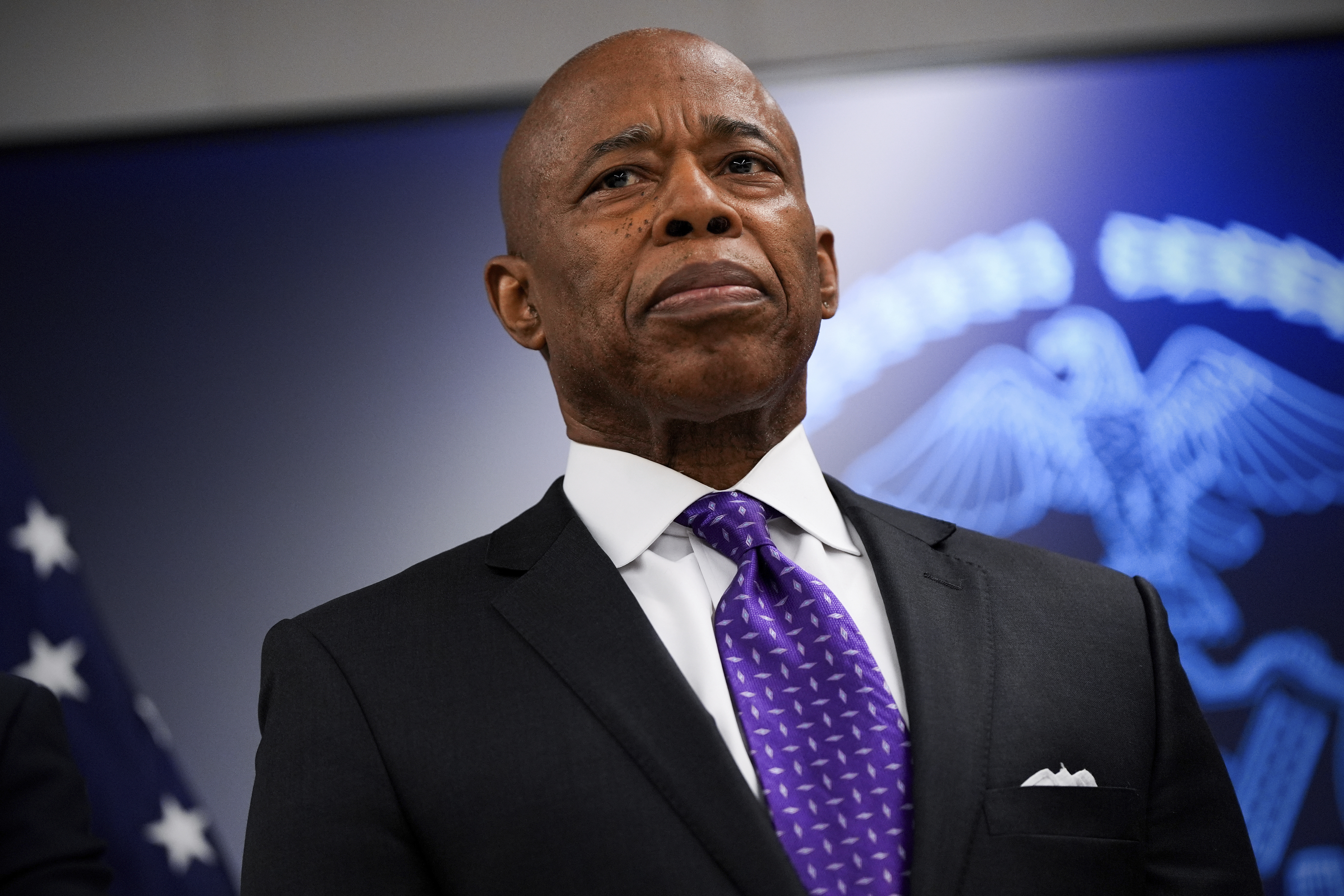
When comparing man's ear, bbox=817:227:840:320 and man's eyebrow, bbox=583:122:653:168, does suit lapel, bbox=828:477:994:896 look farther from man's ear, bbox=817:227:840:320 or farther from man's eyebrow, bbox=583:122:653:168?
man's eyebrow, bbox=583:122:653:168

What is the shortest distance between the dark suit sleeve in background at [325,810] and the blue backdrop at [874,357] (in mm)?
1314

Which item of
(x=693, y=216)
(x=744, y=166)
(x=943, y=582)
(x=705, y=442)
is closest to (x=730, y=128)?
(x=744, y=166)

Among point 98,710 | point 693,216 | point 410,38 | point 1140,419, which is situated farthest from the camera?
point 410,38

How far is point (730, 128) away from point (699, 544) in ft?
1.76

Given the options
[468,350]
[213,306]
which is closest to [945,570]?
[468,350]

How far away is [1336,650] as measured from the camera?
262cm

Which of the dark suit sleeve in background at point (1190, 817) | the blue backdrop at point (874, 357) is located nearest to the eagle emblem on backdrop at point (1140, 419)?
the blue backdrop at point (874, 357)

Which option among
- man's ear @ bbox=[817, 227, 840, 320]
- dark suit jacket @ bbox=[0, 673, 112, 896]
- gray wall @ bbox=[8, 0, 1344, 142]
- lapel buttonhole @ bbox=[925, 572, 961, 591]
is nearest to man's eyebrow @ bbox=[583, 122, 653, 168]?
man's ear @ bbox=[817, 227, 840, 320]

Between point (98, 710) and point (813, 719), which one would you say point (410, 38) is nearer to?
point (98, 710)

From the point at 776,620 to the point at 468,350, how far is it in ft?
4.98

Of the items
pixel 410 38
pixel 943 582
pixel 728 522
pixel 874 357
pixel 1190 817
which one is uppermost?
pixel 410 38

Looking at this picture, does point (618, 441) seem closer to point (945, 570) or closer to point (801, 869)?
point (945, 570)

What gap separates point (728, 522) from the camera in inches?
57.5

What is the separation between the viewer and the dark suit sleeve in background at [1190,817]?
1.43m
